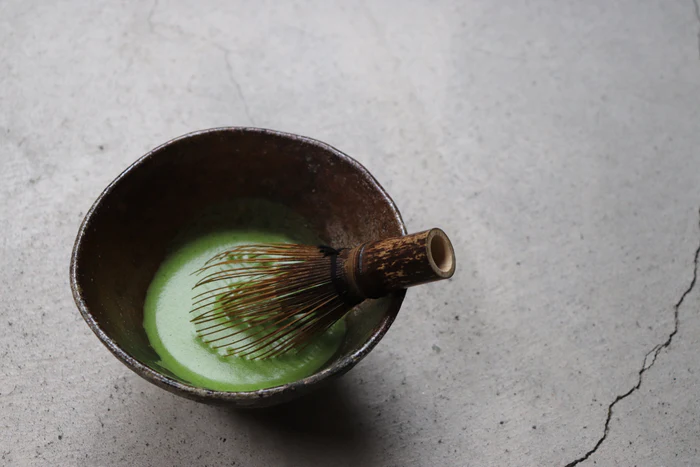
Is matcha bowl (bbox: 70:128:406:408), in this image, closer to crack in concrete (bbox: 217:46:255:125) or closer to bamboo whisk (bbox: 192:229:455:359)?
bamboo whisk (bbox: 192:229:455:359)

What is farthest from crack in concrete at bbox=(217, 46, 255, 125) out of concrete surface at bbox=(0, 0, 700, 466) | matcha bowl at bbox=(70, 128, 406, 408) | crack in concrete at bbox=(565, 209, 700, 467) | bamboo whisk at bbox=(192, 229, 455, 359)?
crack in concrete at bbox=(565, 209, 700, 467)

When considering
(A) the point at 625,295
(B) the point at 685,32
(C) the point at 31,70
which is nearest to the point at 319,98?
(C) the point at 31,70

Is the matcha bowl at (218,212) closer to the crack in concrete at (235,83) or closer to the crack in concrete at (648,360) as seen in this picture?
the crack in concrete at (235,83)

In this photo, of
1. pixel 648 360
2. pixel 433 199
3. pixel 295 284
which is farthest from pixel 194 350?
pixel 648 360

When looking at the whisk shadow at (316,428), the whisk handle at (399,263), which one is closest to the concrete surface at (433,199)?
the whisk shadow at (316,428)

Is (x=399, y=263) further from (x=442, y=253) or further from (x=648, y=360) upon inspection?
(x=648, y=360)

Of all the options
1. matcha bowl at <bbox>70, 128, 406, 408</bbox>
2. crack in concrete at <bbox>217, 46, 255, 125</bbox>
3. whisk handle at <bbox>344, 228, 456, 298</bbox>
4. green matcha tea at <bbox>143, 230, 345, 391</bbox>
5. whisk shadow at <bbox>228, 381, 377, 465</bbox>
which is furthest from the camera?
crack in concrete at <bbox>217, 46, 255, 125</bbox>

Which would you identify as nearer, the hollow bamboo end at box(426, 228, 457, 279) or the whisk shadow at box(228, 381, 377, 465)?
the hollow bamboo end at box(426, 228, 457, 279)

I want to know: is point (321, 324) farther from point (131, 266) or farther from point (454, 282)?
point (454, 282)
